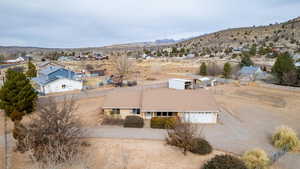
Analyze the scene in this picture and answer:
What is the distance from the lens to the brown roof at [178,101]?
21.4 meters

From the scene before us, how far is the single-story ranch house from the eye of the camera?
70.0ft

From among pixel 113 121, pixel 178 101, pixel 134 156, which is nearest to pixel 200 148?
pixel 134 156

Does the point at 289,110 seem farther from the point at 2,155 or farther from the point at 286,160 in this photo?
the point at 2,155

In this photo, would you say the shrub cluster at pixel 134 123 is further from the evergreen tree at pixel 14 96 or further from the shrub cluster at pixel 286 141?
the shrub cluster at pixel 286 141

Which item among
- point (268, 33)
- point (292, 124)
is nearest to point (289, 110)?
point (292, 124)

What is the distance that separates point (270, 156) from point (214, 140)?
4.37 meters

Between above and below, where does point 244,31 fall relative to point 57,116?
above

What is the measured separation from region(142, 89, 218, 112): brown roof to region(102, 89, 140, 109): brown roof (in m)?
1.10

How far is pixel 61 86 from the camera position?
1422 inches

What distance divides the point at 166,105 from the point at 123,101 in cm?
535

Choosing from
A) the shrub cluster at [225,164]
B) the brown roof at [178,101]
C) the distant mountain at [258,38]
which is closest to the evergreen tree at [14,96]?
the brown roof at [178,101]

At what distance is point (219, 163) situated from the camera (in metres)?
11.7

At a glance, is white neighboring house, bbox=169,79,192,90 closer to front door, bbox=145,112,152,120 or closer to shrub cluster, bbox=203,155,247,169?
front door, bbox=145,112,152,120

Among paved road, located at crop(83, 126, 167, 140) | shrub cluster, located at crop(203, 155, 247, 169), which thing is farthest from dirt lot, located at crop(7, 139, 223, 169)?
shrub cluster, located at crop(203, 155, 247, 169)
